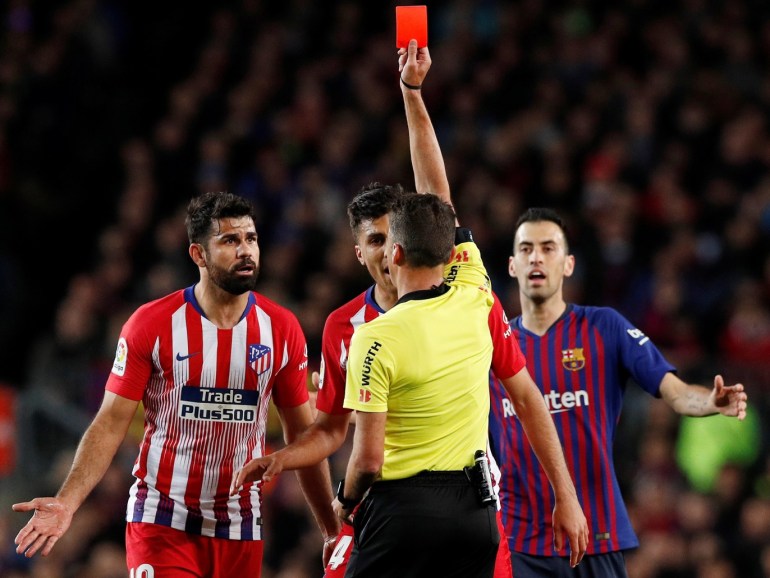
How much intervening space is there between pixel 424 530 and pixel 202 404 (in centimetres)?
150

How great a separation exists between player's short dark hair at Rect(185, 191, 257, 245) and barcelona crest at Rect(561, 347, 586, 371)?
1.83m

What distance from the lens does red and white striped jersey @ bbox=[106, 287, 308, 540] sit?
580cm

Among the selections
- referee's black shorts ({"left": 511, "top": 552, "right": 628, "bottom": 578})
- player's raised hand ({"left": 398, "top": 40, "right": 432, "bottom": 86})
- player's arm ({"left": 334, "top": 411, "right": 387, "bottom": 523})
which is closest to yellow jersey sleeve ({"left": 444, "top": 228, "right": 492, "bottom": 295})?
player's arm ({"left": 334, "top": 411, "right": 387, "bottom": 523})

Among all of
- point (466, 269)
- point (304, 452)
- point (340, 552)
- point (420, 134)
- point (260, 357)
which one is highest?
point (420, 134)

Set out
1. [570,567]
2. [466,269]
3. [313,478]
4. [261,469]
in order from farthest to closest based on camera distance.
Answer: [570,567], [313,478], [466,269], [261,469]

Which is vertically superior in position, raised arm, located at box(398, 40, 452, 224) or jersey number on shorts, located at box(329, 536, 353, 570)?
raised arm, located at box(398, 40, 452, 224)

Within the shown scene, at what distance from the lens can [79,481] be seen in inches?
218

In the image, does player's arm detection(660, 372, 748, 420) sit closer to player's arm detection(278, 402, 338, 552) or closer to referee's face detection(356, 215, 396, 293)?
referee's face detection(356, 215, 396, 293)

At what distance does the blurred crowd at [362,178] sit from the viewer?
10281 mm

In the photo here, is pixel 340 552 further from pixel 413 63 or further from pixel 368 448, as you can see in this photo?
pixel 413 63

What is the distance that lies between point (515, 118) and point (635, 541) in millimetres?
7938

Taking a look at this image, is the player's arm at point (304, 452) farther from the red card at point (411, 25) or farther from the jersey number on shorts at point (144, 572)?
the red card at point (411, 25)

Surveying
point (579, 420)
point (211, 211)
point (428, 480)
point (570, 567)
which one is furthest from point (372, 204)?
point (570, 567)

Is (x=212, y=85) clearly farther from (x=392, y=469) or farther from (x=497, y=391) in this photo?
(x=392, y=469)
